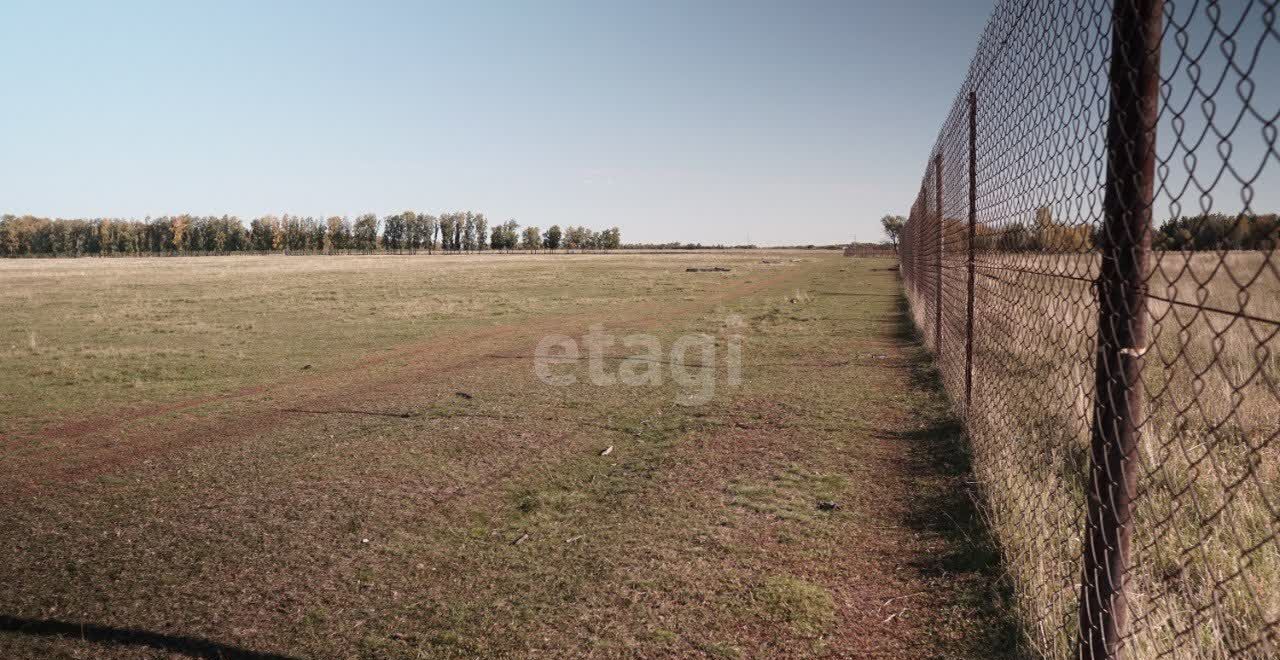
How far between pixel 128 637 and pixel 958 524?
4.47 meters

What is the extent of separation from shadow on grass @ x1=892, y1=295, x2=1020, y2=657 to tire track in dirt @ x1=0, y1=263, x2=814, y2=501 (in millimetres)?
6096

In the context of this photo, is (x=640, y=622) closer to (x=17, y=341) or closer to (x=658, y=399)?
(x=658, y=399)

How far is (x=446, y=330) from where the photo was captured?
1596cm

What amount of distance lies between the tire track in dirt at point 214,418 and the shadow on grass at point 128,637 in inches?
102

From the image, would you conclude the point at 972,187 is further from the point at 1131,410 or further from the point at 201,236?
the point at 201,236

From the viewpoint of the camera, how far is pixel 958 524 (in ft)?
14.3

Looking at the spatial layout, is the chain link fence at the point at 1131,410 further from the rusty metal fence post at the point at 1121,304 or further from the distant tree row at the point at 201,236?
the distant tree row at the point at 201,236

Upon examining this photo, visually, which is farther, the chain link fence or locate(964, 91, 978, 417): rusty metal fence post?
locate(964, 91, 978, 417): rusty metal fence post

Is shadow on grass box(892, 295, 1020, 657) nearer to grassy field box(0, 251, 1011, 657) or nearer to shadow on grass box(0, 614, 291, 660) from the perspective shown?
grassy field box(0, 251, 1011, 657)

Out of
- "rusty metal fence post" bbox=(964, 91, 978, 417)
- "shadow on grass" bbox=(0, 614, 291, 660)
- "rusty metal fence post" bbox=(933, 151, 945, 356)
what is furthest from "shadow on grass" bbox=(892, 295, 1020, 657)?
"shadow on grass" bbox=(0, 614, 291, 660)

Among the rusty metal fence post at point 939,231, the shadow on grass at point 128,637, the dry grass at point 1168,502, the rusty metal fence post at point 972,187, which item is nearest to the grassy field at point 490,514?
the shadow on grass at point 128,637

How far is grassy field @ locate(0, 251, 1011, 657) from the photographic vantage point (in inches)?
132

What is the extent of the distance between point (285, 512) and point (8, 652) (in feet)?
5.62

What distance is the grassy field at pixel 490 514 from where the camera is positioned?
3363 mm
